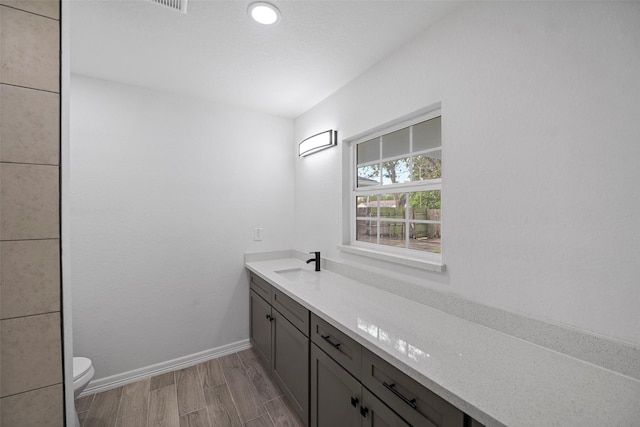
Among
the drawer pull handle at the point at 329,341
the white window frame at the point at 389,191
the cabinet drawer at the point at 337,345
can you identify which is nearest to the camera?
the cabinet drawer at the point at 337,345

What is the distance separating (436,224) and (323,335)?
966 millimetres

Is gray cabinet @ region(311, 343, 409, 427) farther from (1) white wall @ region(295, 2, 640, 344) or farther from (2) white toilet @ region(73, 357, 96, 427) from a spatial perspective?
(2) white toilet @ region(73, 357, 96, 427)

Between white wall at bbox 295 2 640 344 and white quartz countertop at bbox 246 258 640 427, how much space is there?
0.17 metres

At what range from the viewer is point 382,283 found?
1871 mm

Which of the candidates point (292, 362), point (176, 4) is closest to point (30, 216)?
point (176, 4)

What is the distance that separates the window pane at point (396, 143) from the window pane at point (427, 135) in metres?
0.08

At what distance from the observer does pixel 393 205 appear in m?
2.04

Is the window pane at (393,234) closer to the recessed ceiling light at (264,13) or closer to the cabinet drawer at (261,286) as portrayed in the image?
the cabinet drawer at (261,286)

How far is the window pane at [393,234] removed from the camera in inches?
76.7

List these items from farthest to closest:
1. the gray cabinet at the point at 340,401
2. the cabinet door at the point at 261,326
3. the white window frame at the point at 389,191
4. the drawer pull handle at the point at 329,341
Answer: the cabinet door at the point at 261,326 → the white window frame at the point at 389,191 → the drawer pull handle at the point at 329,341 → the gray cabinet at the point at 340,401

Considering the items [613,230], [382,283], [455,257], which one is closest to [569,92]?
[613,230]

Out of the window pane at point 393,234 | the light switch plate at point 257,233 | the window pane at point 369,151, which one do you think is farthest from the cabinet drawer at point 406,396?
the light switch plate at point 257,233

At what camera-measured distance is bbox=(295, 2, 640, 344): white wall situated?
3.10 ft

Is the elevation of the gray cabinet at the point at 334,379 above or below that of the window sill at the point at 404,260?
below
